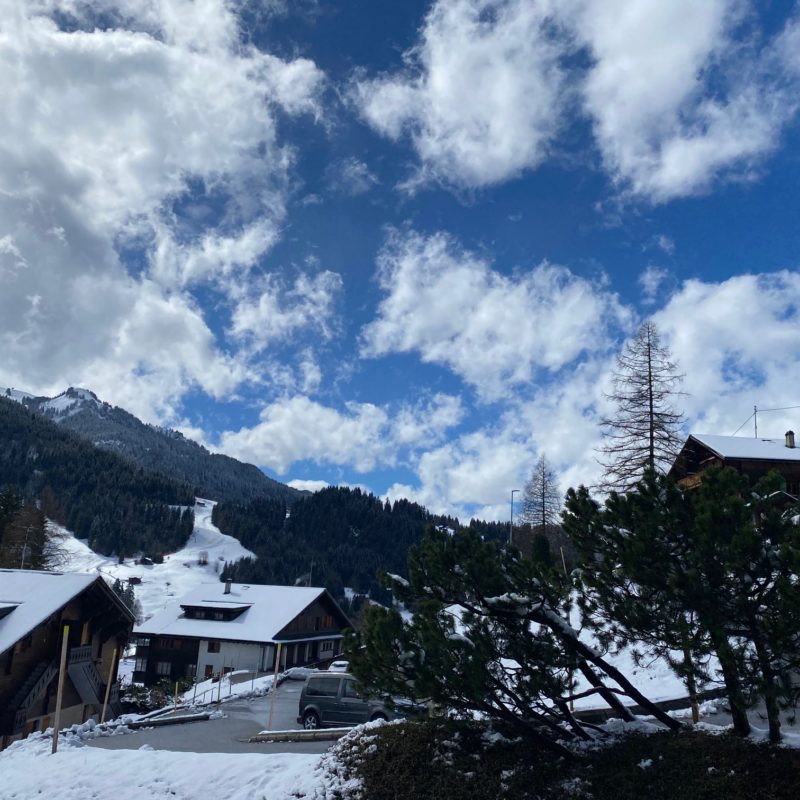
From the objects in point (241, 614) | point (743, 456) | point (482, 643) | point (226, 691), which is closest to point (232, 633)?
point (241, 614)

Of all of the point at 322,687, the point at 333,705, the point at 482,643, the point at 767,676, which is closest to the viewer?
the point at 767,676

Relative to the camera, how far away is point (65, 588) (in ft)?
100

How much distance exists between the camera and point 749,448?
36344 mm

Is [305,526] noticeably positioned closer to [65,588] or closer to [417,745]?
[65,588]

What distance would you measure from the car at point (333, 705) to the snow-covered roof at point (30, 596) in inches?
566

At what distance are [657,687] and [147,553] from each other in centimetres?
18345

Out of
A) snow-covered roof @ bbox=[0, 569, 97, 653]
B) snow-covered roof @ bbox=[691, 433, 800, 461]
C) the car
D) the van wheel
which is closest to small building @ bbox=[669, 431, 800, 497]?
snow-covered roof @ bbox=[691, 433, 800, 461]

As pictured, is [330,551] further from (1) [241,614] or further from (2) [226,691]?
(2) [226,691]

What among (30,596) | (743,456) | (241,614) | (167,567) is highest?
(167,567)

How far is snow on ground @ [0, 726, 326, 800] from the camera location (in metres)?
11.2

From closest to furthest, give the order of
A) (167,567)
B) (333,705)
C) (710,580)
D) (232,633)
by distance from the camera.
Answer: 1. (710,580)
2. (333,705)
3. (232,633)
4. (167,567)

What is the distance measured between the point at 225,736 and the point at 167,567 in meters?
164

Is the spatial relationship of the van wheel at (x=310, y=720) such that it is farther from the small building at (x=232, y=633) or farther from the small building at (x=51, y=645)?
the small building at (x=232, y=633)

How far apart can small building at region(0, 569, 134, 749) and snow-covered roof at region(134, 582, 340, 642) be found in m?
13.9
